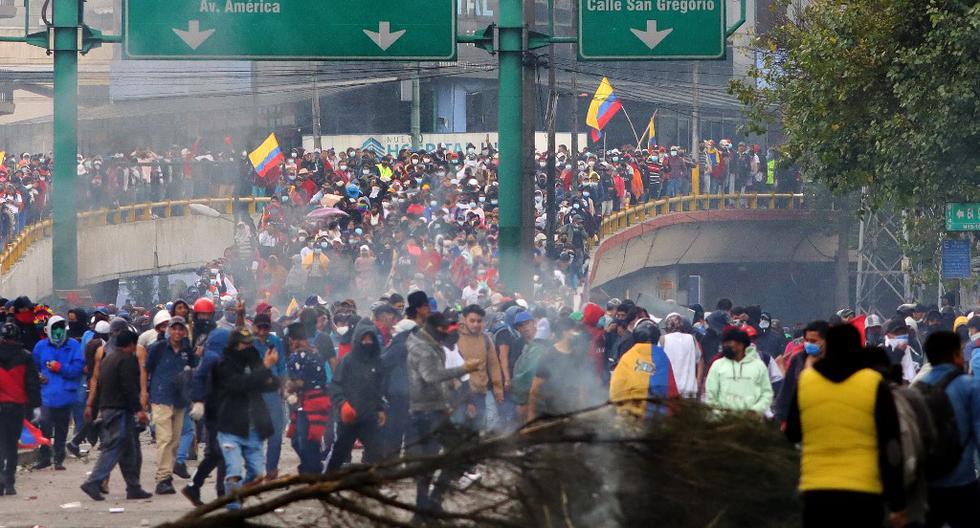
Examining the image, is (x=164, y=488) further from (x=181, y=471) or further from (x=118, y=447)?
(x=181, y=471)

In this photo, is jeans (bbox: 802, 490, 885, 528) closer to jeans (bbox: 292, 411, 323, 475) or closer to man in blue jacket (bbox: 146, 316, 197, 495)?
jeans (bbox: 292, 411, 323, 475)

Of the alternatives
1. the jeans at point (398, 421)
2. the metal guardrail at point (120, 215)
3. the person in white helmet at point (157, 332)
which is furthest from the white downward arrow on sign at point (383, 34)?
the metal guardrail at point (120, 215)

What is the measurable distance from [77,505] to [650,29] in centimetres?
815

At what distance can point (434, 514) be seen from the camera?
8188mm

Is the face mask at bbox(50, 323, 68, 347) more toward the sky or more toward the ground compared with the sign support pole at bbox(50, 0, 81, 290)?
more toward the ground

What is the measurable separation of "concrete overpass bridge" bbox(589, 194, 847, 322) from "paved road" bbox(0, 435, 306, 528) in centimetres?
2567

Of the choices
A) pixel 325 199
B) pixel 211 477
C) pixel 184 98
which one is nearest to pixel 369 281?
pixel 325 199

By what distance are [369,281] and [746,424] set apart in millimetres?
20223

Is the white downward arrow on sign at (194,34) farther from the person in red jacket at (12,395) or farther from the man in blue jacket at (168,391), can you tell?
the person in red jacket at (12,395)

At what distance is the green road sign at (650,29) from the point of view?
1861cm

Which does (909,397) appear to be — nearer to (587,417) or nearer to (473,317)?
(587,417)

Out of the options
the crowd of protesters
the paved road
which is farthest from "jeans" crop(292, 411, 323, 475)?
the paved road

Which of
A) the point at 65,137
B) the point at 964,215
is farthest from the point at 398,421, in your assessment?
the point at 964,215

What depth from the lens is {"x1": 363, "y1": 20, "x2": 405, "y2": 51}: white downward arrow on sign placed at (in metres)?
18.5
